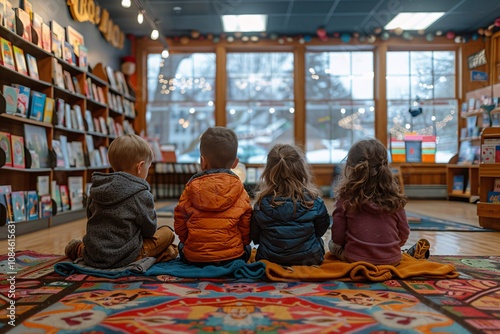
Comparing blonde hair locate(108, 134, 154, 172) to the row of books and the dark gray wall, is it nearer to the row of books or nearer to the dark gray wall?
the row of books

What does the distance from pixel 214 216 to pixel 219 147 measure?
1.11 ft

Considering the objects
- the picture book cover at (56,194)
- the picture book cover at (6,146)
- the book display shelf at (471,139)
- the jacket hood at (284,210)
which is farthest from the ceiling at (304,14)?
the jacket hood at (284,210)

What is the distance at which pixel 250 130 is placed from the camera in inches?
305

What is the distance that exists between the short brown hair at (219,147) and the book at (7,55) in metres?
2.10

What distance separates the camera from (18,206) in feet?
11.5

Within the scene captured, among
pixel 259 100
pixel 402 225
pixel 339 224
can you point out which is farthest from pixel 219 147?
pixel 259 100

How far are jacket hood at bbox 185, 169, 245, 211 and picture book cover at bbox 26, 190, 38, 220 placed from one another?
7.26 ft

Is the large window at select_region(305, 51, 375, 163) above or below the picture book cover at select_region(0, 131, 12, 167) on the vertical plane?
above

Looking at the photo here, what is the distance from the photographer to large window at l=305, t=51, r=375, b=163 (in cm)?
767

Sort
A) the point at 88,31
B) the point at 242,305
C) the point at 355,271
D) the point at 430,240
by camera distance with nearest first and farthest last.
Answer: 1. the point at 242,305
2. the point at 355,271
3. the point at 430,240
4. the point at 88,31

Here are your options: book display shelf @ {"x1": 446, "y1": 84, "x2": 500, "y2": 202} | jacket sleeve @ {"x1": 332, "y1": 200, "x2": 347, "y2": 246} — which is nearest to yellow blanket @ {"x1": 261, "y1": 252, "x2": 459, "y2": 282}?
jacket sleeve @ {"x1": 332, "y1": 200, "x2": 347, "y2": 246}

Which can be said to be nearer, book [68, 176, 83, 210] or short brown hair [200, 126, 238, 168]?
short brown hair [200, 126, 238, 168]

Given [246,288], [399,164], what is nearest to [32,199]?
[246,288]

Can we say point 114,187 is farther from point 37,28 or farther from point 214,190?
point 37,28
